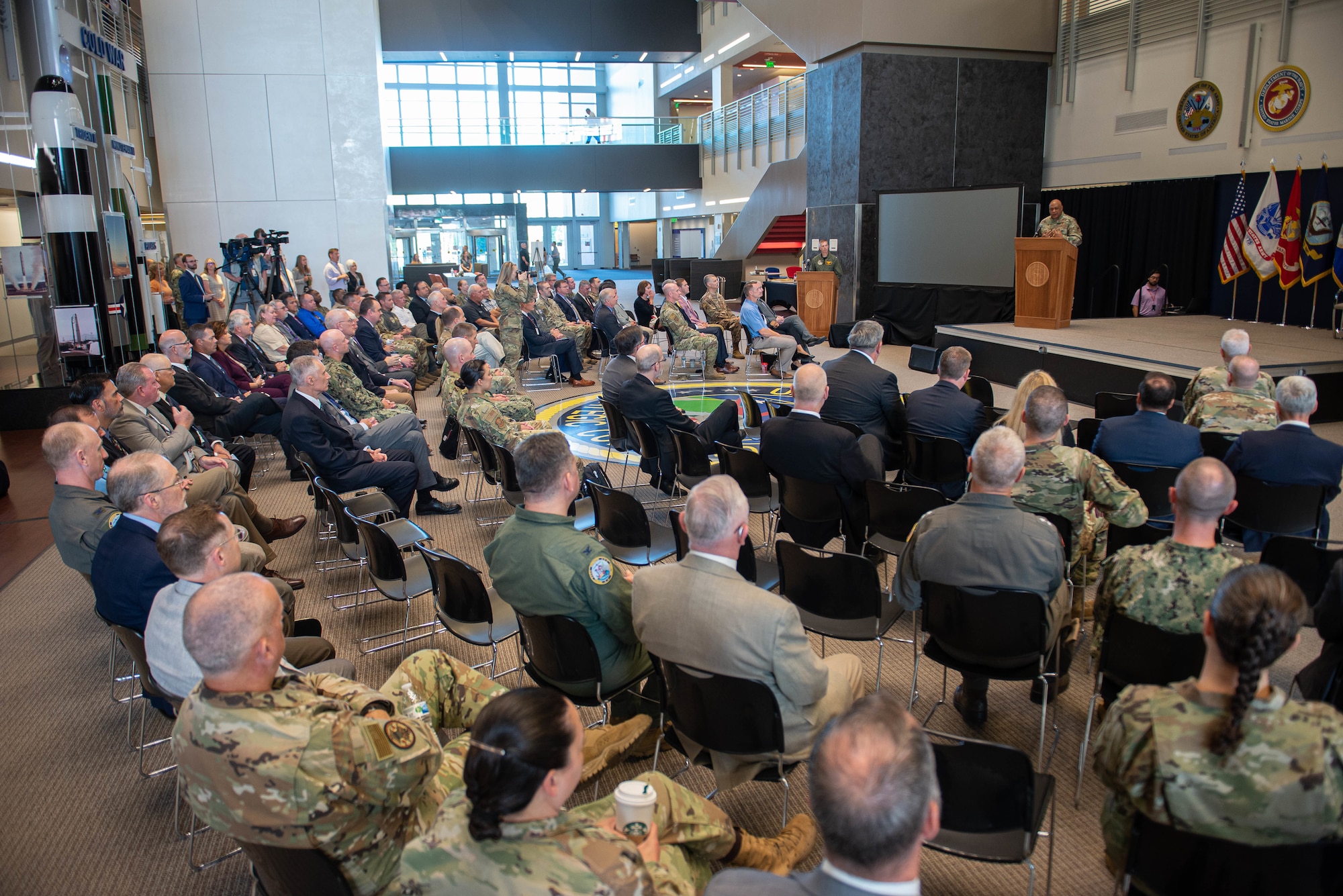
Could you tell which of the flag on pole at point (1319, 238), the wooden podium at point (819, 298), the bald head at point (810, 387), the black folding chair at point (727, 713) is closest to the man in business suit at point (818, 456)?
the bald head at point (810, 387)

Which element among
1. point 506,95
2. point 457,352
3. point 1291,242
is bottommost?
point 457,352

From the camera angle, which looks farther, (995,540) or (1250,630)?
(995,540)

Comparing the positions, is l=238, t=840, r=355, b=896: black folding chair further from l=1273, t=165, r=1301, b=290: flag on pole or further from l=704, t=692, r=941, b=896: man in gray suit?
l=1273, t=165, r=1301, b=290: flag on pole

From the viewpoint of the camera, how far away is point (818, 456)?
4430 millimetres

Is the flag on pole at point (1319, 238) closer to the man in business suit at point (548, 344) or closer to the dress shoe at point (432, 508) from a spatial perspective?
the man in business suit at point (548, 344)

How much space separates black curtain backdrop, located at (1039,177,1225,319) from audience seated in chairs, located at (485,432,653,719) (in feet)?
38.5

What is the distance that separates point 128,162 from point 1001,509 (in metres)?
16.6

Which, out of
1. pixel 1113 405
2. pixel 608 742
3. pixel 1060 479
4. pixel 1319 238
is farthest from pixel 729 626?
pixel 1319 238

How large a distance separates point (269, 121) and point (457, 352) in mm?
13676

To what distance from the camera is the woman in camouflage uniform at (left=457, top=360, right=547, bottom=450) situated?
5.93 metres

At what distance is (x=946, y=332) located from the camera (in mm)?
11555

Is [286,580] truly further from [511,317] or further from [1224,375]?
[511,317]

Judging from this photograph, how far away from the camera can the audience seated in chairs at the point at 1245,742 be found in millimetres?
1708

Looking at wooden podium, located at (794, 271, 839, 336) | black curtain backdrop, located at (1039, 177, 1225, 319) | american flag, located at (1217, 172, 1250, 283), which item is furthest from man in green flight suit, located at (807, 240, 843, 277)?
american flag, located at (1217, 172, 1250, 283)
